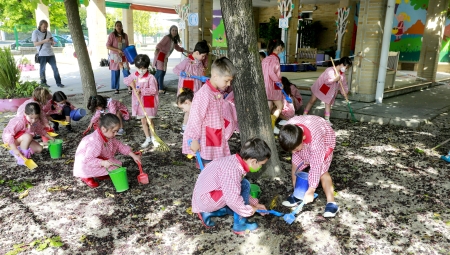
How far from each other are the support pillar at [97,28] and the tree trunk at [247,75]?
579 inches

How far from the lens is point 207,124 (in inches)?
127

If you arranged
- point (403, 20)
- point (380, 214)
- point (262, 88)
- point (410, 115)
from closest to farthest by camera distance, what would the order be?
point (380, 214) → point (262, 88) → point (410, 115) → point (403, 20)

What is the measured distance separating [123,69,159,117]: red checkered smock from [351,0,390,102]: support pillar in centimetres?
445

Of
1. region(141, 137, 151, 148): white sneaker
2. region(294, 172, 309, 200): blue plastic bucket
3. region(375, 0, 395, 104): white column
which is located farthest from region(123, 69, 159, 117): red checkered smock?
region(375, 0, 395, 104): white column

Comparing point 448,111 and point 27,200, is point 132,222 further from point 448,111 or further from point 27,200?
point 448,111

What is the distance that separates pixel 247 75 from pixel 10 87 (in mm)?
5897

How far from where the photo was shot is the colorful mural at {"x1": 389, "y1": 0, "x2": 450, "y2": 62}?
13359mm

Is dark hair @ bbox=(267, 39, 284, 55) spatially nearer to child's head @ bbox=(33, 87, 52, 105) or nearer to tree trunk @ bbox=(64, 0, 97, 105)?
tree trunk @ bbox=(64, 0, 97, 105)

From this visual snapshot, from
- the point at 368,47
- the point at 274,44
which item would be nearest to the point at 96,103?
the point at 274,44

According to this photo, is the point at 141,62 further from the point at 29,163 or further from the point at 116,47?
the point at 116,47

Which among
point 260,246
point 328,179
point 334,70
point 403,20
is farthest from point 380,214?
point 403,20

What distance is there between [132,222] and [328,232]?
1632mm

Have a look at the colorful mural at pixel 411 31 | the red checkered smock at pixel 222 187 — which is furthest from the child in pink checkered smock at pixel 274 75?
the colorful mural at pixel 411 31

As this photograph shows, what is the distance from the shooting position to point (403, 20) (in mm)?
13758
